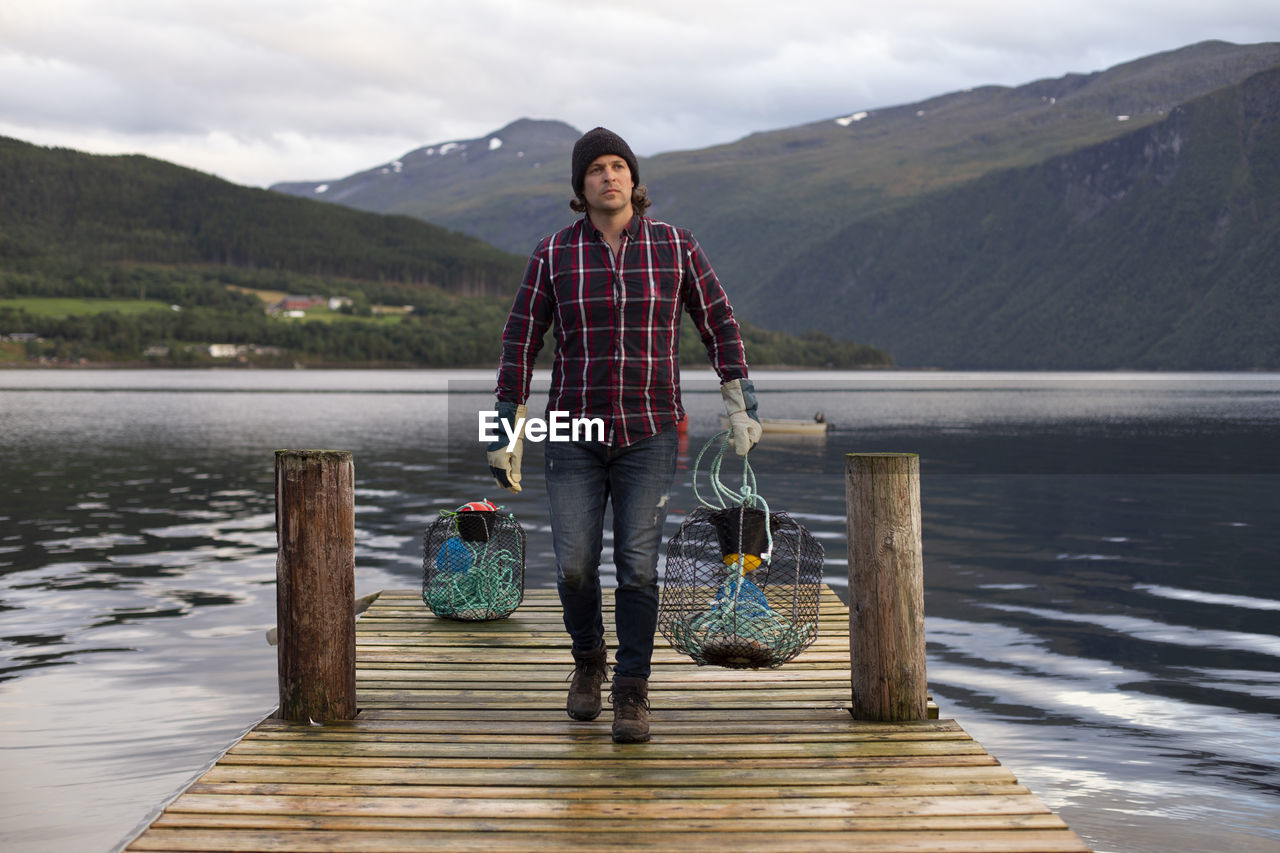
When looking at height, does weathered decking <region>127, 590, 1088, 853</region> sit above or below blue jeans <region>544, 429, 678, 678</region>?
below

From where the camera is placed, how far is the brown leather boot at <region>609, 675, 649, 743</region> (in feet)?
17.6

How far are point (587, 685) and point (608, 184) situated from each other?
242 centimetres

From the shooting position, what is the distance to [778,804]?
4.60 metres

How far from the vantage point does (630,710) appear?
5430 millimetres

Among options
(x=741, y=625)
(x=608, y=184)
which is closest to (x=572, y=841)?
(x=741, y=625)

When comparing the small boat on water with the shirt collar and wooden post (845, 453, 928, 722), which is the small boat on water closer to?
wooden post (845, 453, 928, 722)

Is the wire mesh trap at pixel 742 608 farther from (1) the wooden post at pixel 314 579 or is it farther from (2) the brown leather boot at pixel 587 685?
(1) the wooden post at pixel 314 579

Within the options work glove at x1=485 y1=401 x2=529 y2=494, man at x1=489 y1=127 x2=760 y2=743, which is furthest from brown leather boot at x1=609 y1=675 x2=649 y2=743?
work glove at x1=485 y1=401 x2=529 y2=494

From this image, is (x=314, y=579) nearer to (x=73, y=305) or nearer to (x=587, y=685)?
(x=587, y=685)

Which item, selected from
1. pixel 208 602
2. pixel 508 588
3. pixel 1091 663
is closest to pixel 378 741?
pixel 508 588

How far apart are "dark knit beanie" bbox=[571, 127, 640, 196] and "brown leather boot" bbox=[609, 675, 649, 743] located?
2.29m

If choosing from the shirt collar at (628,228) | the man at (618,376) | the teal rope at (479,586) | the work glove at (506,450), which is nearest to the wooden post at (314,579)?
the work glove at (506,450)

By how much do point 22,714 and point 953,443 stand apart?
3966cm

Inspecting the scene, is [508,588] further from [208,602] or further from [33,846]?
[208,602]
